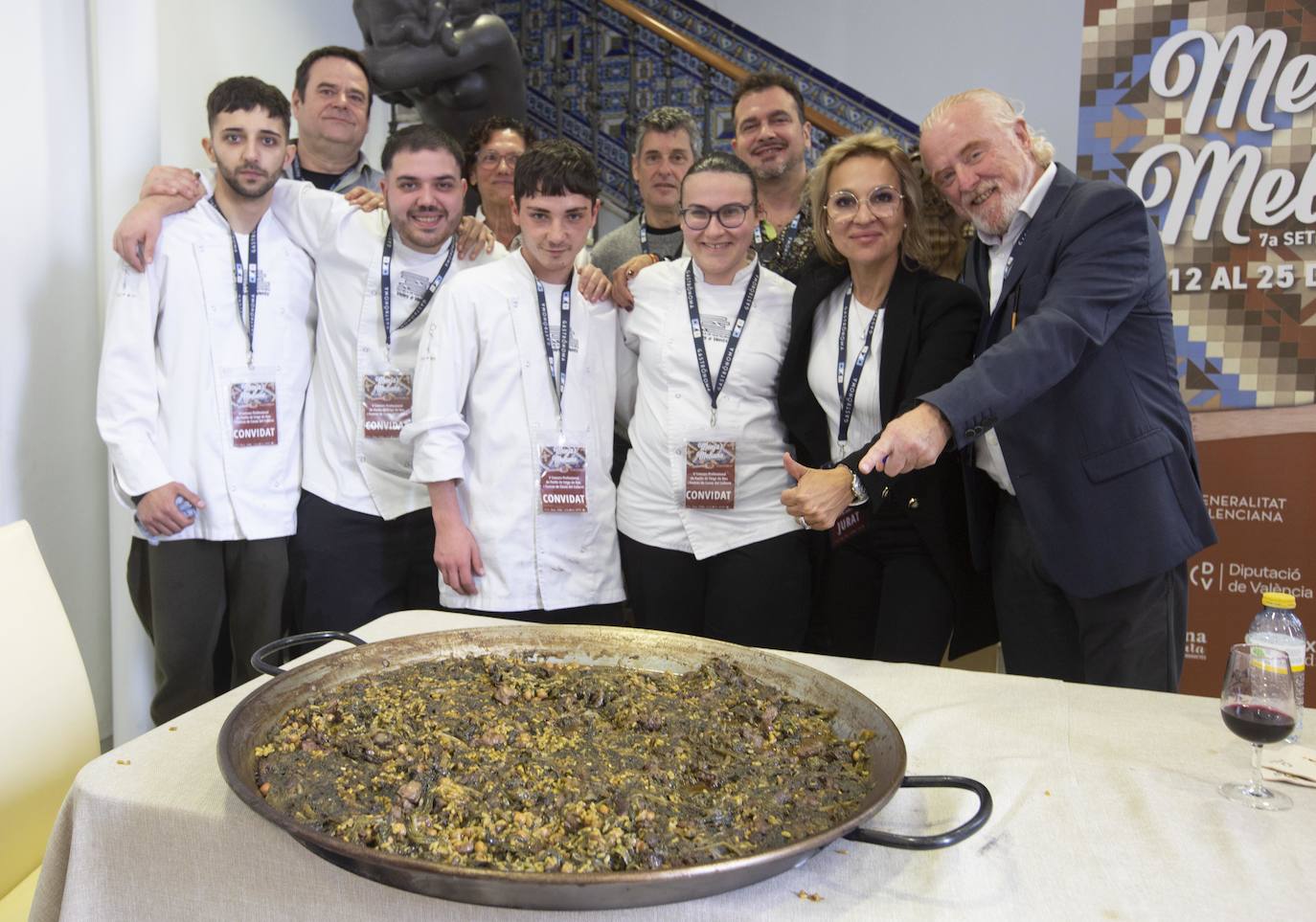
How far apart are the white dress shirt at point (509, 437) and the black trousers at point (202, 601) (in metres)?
0.53

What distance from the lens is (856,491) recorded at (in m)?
1.91

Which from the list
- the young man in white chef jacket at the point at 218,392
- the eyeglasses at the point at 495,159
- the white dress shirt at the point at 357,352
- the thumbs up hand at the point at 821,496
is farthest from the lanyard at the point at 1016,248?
the young man in white chef jacket at the point at 218,392

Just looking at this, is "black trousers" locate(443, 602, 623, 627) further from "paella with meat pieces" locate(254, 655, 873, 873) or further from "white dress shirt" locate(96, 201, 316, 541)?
"paella with meat pieces" locate(254, 655, 873, 873)

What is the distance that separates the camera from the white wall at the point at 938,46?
5207 mm

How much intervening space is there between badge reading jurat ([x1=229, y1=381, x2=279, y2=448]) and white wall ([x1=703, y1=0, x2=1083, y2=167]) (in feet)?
13.7

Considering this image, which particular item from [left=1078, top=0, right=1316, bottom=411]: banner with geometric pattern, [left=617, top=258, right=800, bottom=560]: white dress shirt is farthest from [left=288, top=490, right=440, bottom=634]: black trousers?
[left=1078, top=0, right=1316, bottom=411]: banner with geometric pattern

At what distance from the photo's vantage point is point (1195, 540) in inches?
77.5

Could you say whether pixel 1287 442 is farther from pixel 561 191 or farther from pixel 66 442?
pixel 66 442

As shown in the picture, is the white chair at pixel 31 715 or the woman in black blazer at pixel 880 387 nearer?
the white chair at pixel 31 715

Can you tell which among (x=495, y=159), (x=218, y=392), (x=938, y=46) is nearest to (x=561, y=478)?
(x=218, y=392)

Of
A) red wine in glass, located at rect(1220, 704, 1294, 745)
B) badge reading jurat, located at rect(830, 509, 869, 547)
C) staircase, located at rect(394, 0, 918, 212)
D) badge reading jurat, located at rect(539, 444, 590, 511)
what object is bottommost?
red wine in glass, located at rect(1220, 704, 1294, 745)

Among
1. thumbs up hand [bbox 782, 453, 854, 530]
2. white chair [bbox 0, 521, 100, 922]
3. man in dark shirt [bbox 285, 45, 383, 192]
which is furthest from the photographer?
man in dark shirt [bbox 285, 45, 383, 192]

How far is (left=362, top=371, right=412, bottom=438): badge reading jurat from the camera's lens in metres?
2.45

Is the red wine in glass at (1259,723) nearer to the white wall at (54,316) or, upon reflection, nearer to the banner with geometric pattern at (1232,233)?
the banner with geometric pattern at (1232,233)
